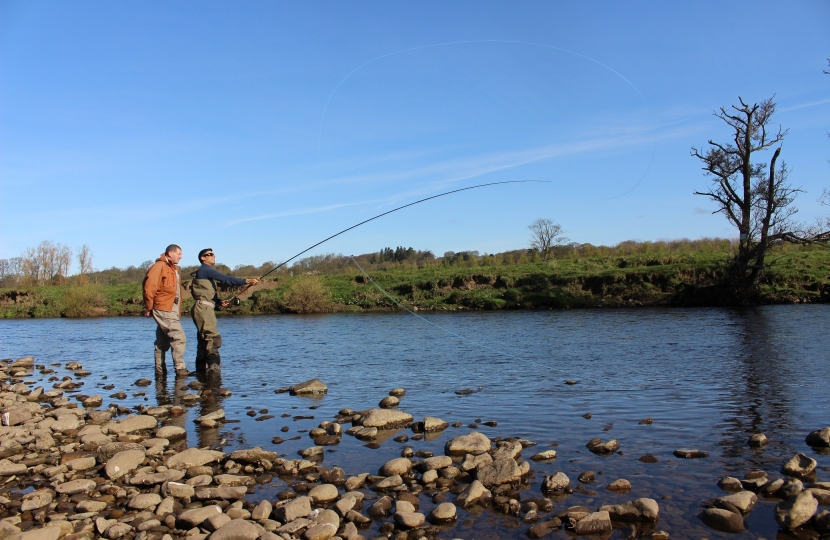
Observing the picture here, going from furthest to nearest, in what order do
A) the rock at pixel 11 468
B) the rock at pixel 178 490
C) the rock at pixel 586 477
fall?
the rock at pixel 11 468, the rock at pixel 586 477, the rock at pixel 178 490

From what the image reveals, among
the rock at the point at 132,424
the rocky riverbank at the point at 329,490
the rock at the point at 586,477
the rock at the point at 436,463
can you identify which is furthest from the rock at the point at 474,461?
the rock at the point at 132,424

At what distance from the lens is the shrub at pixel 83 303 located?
109ft

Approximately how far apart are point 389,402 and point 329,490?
10.6ft

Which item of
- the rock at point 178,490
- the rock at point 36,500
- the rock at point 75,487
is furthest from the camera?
the rock at point 75,487

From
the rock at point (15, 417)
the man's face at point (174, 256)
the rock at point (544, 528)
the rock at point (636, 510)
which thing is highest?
the man's face at point (174, 256)

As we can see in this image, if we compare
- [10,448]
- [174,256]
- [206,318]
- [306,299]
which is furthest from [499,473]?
[306,299]

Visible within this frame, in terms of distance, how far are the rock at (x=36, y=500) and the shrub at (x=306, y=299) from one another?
25.6 metres

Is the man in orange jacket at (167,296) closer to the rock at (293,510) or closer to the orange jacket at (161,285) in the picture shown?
the orange jacket at (161,285)

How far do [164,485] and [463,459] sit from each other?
240 cm

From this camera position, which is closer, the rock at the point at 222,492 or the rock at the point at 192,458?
the rock at the point at 222,492

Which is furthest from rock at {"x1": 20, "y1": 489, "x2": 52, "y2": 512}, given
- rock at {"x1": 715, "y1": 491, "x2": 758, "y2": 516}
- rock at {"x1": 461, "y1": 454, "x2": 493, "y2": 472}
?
rock at {"x1": 715, "y1": 491, "x2": 758, "y2": 516}

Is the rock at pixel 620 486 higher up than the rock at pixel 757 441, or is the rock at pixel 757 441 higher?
the rock at pixel 757 441

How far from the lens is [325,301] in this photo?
30.9m

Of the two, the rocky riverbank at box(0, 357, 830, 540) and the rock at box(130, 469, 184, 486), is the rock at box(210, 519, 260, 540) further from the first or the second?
the rock at box(130, 469, 184, 486)
